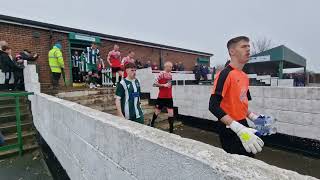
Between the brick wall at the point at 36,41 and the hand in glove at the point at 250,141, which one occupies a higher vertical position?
the brick wall at the point at 36,41

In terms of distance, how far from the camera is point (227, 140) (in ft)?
9.41

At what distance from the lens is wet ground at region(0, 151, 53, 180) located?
496 centimetres

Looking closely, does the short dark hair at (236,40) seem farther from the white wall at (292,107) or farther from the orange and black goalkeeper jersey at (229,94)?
the white wall at (292,107)

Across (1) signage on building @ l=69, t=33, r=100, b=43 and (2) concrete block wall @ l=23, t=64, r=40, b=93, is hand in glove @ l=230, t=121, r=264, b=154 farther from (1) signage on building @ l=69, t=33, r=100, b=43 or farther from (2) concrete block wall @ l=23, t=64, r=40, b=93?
(1) signage on building @ l=69, t=33, r=100, b=43

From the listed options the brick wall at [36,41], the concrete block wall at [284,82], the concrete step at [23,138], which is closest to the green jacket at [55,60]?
the brick wall at [36,41]

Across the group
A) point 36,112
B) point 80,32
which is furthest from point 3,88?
point 80,32

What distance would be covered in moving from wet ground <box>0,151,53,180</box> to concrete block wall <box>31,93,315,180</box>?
4.95 feet

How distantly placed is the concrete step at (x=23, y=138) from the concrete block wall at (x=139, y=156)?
10.6ft

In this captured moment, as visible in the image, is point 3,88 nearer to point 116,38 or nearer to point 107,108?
point 107,108

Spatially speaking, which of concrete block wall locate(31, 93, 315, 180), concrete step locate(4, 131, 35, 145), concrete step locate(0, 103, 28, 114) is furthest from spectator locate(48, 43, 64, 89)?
concrete block wall locate(31, 93, 315, 180)

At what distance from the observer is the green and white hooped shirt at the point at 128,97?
14.4 feet

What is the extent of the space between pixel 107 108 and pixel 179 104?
2544 millimetres

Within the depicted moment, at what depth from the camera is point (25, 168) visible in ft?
17.9

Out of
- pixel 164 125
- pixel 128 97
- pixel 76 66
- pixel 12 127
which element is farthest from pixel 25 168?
pixel 76 66
